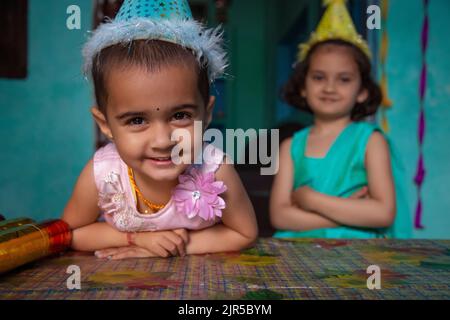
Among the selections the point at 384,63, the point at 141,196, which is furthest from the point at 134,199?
the point at 384,63

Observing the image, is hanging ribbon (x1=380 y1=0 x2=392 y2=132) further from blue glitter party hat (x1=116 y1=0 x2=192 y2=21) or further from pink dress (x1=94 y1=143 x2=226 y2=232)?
blue glitter party hat (x1=116 y1=0 x2=192 y2=21)

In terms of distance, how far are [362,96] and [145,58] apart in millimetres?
1111

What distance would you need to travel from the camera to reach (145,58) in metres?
0.92

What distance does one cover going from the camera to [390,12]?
2.27 m

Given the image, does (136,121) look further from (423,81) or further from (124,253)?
(423,81)

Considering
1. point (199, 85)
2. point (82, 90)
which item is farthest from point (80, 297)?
point (82, 90)

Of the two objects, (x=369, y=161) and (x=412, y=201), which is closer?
(x=369, y=161)

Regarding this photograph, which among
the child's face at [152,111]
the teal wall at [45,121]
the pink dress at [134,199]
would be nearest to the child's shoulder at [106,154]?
the pink dress at [134,199]

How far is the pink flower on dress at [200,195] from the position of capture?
1.03 metres

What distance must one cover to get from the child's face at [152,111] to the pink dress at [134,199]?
0.08 metres
